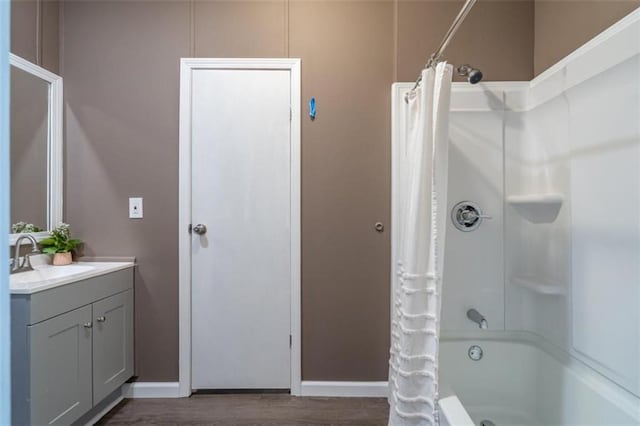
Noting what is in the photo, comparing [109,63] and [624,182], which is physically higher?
[109,63]

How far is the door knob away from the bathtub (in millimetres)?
1594

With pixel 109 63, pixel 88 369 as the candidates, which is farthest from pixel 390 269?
pixel 109 63

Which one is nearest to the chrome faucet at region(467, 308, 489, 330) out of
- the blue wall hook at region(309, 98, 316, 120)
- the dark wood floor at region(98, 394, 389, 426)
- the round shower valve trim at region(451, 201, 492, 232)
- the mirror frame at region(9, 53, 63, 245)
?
the round shower valve trim at region(451, 201, 492, 232)

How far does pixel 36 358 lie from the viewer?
1.28 metres

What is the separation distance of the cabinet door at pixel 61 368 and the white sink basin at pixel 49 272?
260 millimetres

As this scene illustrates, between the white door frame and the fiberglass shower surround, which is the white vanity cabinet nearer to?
the white door frame

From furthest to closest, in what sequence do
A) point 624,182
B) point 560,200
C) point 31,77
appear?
point 31,77 < point 560,200 < point 624,182

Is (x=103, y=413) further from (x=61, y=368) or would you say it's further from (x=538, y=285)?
(x=538, y=285)

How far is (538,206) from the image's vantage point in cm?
170

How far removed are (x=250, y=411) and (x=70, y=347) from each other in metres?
1.01

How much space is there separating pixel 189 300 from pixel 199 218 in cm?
53

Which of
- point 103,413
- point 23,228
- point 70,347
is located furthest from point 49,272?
point 103,413

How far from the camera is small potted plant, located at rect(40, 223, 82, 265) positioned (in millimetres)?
1762

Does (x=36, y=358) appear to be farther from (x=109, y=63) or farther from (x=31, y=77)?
(x=109, y=63)
